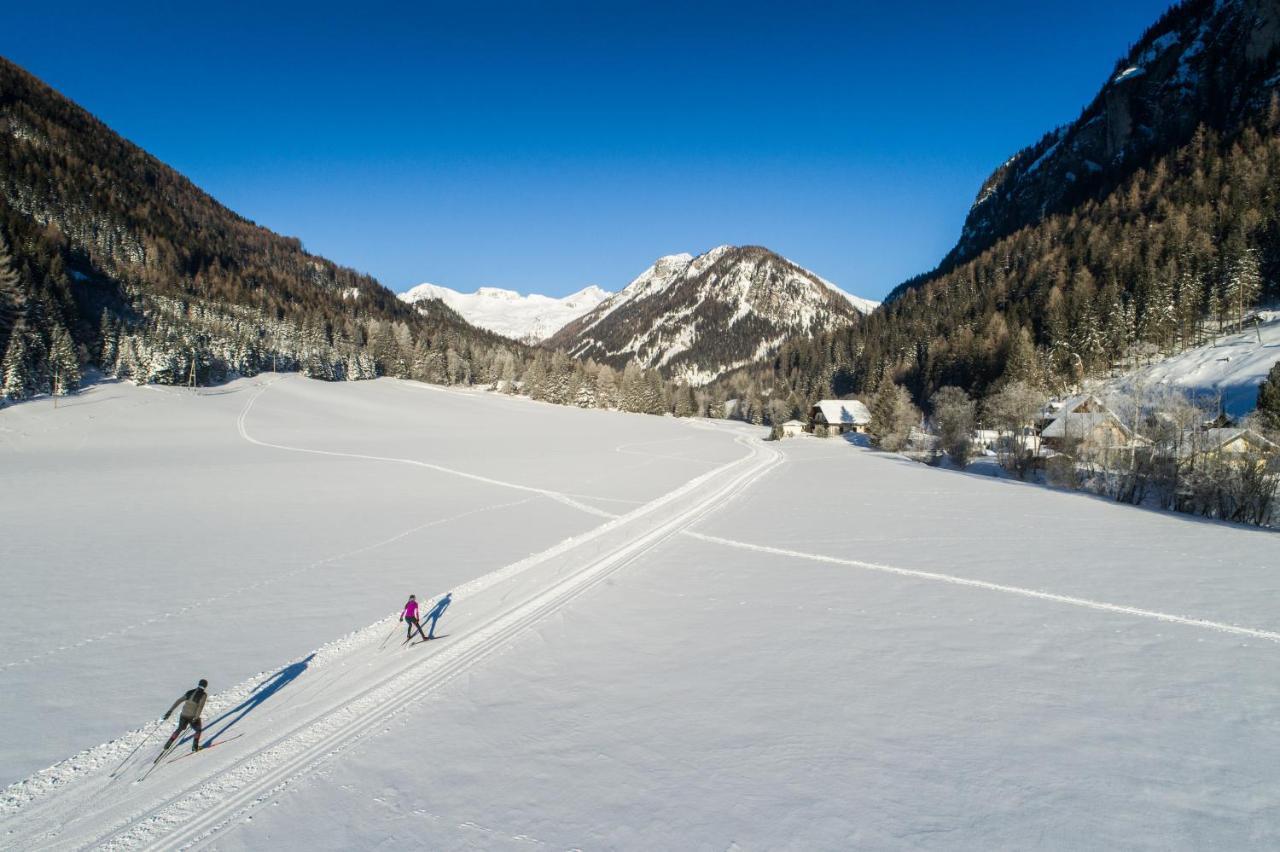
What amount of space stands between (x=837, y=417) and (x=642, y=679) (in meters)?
97.1

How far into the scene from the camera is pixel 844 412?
101 meters

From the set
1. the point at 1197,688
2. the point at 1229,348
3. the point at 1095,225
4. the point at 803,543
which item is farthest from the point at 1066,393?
the point at 1197,688

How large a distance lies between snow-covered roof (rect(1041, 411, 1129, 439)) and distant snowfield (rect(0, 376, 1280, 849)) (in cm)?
1778

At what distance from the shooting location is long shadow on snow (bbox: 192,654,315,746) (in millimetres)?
9008

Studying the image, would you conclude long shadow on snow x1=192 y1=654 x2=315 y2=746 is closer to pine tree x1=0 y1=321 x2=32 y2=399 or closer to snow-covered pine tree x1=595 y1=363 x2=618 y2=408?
pine tree x1=0 y1=321 x2=32 y2=399

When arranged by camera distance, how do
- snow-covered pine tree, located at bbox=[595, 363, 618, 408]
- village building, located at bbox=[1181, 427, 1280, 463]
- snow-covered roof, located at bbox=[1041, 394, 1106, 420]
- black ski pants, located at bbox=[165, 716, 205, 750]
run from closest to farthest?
black ski pants, located at bbox=[165, 716, 205, 750], village building, located at bbox=[1181, 427, 1280, 463], snow-covered roof, located at bbox=[1041, 394, 1106, 420], snow-covered pine tree, located at bbox=[595, 363, 618, 408]

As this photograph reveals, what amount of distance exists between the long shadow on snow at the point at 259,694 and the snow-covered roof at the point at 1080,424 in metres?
50.5

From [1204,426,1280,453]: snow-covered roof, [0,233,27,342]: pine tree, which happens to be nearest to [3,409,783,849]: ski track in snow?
[1204,426,1280,453]: snow-covered roof

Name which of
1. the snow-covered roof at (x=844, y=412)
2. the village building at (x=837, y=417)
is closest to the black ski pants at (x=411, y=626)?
the village building at (x=837, y=417)

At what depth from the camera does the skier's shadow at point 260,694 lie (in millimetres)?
9037

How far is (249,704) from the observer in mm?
9703

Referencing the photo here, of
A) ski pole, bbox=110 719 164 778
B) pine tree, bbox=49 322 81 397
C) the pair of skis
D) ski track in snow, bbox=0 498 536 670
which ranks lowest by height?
ski track in snow, bbox=0 498 536 670

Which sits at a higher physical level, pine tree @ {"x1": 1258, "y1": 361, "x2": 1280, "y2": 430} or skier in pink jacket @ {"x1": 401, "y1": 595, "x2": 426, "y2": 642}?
pine tree @ {"x1": 1258, "y1": 361, "x2": 1280, "y2": 430}

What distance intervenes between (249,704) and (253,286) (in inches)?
6157
